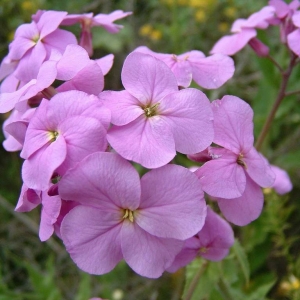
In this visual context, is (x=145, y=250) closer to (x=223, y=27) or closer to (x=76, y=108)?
(x=76, y=108)

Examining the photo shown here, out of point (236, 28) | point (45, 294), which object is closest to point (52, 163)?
point (236, 28)

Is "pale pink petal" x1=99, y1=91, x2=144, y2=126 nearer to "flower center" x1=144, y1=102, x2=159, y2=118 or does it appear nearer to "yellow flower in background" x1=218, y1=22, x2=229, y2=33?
"flower center" x1=144, y1=102, x2=159, y2=118

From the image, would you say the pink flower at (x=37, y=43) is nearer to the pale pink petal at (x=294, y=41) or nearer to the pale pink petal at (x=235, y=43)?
the pale pink petal at (x=235, y=43)

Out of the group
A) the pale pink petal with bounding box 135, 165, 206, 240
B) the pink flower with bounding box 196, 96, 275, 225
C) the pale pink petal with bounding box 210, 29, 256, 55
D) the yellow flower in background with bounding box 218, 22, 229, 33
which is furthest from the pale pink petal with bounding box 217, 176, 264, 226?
the yellow flower in background with bounding box 218, 22, 229, 33

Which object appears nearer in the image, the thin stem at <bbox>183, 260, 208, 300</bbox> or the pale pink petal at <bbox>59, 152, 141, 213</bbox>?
the pale pink petal at <bbox>59, 152, 141, 213</bbox>

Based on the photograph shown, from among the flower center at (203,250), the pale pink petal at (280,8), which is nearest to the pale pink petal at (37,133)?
the flower center at (203,250)

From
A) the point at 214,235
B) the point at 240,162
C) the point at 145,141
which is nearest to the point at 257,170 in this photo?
the point at 240,162
